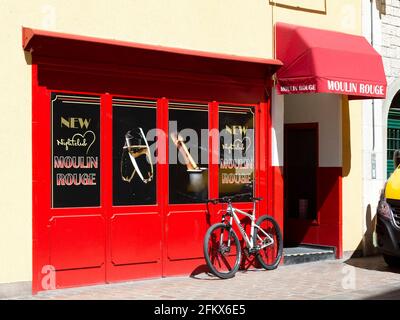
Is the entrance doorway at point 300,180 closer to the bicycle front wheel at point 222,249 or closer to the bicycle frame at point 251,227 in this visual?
the bicycle frame at point 251,227

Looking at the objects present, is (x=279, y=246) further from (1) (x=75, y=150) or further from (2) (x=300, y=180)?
(1) (x=75, y=150)

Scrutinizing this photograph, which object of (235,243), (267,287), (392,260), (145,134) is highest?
(145,134)

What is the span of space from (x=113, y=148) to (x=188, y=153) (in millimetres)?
1216

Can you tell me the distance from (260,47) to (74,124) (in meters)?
3.33

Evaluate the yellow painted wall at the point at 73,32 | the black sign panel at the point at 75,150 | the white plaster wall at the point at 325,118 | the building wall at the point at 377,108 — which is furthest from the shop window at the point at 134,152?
the building wall at the point at 377,108

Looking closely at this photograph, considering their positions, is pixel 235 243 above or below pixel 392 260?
above

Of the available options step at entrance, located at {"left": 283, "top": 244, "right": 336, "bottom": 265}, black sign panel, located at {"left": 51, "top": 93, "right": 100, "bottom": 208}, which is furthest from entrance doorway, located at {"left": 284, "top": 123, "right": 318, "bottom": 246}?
black sign panel, located at {"left": 51, "top": 93, "right": 100, "bottom": 208}

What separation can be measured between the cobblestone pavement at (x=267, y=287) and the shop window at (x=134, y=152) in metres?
1.17

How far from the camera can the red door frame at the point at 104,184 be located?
870cm

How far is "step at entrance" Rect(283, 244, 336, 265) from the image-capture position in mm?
11422

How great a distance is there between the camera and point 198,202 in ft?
33.7

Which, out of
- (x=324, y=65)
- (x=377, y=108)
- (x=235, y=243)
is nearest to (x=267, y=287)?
(x=235, y=243)

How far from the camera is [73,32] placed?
29.5 feet

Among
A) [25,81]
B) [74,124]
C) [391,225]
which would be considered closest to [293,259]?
[391,225]
